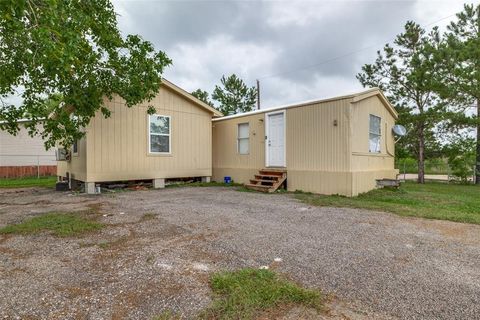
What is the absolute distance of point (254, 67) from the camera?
808 inches

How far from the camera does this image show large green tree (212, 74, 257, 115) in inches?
929

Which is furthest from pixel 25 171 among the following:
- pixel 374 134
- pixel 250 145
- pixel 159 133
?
pixel 374 134

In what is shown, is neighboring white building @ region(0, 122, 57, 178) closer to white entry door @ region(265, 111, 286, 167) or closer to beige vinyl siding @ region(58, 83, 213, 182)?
beige vinyl siding @ region(58, 83, 213, 182)

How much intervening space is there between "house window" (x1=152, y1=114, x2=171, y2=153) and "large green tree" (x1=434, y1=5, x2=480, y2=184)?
11.1 metres

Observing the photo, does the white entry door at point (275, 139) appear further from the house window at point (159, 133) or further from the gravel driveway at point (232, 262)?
the gravel driveway at point (232, 262)

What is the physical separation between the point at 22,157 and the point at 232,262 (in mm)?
18211

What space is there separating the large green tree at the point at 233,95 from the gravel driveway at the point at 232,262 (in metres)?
19.3

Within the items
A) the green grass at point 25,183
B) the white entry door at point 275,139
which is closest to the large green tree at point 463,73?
the white entry door at point 275,139

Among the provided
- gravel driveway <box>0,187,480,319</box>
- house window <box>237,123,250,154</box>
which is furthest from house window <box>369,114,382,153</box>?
gravel driveway <box>0,187,480,319</box>

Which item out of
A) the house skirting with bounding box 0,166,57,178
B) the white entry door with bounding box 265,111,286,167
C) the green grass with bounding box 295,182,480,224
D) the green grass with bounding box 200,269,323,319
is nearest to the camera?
the green grass with bounding box 200,269,323,319

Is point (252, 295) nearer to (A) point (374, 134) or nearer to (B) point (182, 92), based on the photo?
(A) point (374, 134)

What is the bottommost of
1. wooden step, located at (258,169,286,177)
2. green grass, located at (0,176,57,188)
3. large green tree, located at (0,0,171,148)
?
green grass, located at (0,176,57,188)

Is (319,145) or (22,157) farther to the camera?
(22,157)

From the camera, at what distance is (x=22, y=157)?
16578 millimetres
